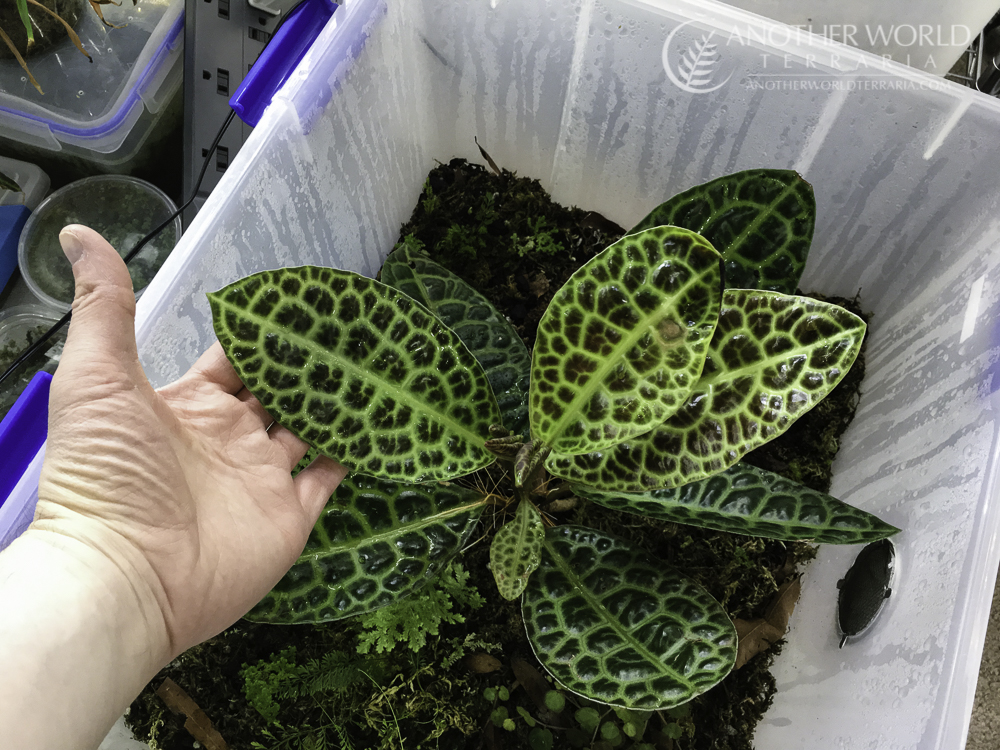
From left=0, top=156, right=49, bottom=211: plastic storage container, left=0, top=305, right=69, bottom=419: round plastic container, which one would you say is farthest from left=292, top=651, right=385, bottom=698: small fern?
left=0, top=156, right=49, bottom=211: plastic storage container

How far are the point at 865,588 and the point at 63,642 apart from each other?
114cm

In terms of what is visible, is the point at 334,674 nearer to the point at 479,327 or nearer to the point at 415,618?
the point at 415,618

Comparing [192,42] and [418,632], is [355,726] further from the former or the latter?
[192,42]

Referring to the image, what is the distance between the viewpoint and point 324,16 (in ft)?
3.83

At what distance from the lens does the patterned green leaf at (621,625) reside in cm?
88

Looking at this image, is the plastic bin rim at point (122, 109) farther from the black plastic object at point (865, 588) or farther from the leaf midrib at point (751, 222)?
the black plastic object at point (865, 588)

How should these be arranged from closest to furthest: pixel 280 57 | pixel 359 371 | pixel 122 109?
pixel 359 371
pixel 280 57
pixel 122 109

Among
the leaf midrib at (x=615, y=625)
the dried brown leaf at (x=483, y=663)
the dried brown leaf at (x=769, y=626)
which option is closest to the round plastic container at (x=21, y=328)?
the dried brown leaf at (x=483, y=663)

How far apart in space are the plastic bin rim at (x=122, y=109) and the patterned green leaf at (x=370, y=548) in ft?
3.64

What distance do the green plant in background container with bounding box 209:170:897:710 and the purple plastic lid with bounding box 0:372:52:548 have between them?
1.05ft

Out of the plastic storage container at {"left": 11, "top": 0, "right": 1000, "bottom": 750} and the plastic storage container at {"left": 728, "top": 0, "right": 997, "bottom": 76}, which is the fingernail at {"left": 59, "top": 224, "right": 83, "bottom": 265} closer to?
the plastic storage container at {"left": 11, "top": 0, "right": 1000, "bottom": 750}

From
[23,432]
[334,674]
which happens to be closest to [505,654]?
[334,674]

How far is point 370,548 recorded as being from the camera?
3.35 ft

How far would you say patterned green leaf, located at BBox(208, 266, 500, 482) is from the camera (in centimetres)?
84
